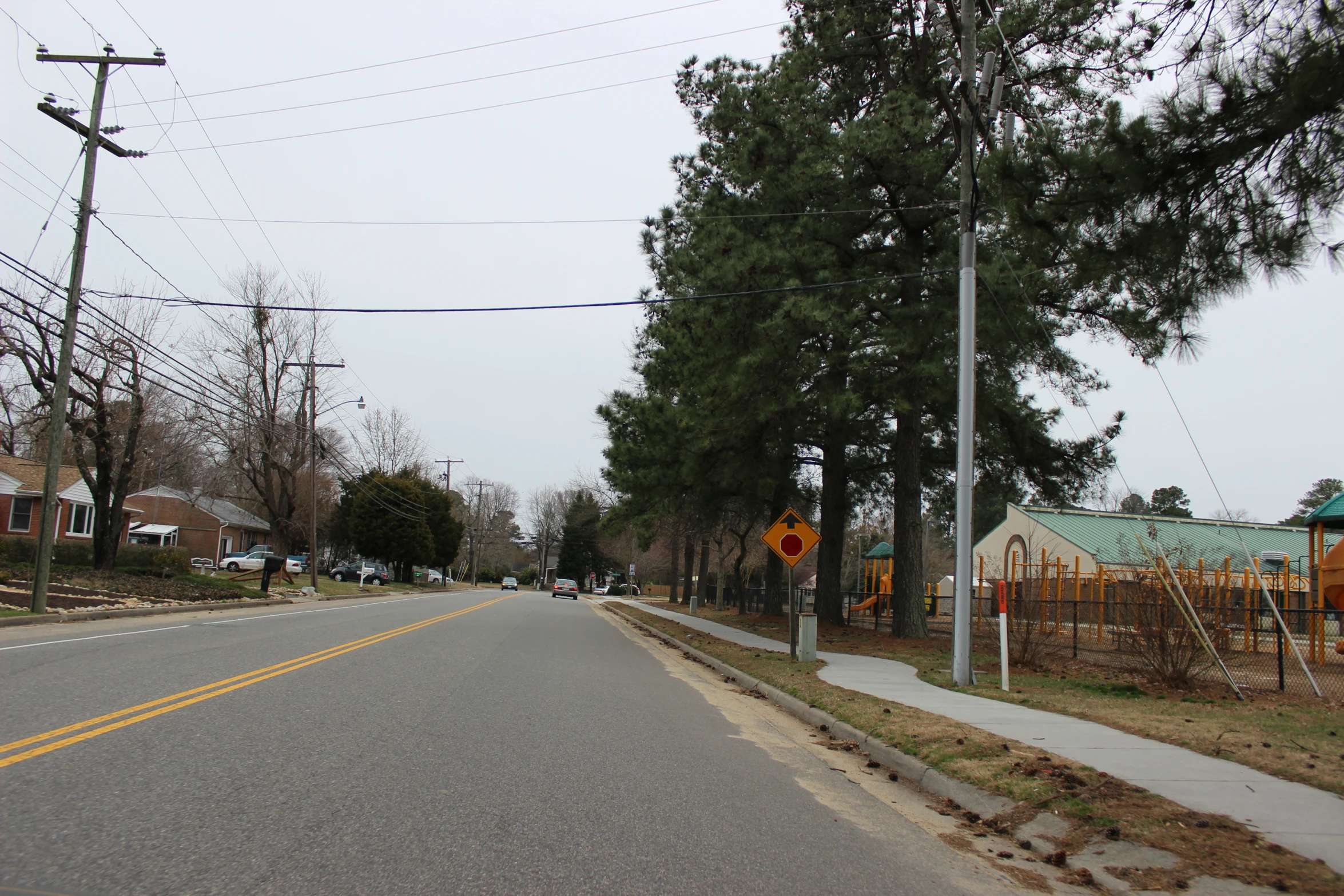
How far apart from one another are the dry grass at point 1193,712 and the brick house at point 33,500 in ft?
129

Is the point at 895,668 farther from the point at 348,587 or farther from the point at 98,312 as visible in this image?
the point at 348,587

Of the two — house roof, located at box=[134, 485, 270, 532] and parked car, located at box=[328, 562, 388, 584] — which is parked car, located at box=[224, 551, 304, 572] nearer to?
parked car, located at box=[328, 562, 388, 584]

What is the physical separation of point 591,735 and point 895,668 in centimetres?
888

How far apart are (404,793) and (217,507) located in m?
73.8

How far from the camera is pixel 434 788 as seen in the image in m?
6.02

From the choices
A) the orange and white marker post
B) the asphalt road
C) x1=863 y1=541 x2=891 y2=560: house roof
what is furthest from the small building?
the asphalt road

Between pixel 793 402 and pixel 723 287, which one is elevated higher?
pixel 723 287

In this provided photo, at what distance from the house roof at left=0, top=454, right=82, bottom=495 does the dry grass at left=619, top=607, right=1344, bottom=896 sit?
1822 inches

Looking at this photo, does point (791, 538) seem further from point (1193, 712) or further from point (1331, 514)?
point (1331, 514)

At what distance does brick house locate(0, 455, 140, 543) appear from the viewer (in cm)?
4434

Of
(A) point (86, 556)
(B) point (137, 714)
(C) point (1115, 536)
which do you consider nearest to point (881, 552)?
(C) point (1115, 536)

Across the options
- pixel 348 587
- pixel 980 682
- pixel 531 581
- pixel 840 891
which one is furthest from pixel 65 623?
pixel 531 581

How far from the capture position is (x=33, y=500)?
45.8 m

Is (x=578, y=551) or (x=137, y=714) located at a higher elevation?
(x=578, y=551)
